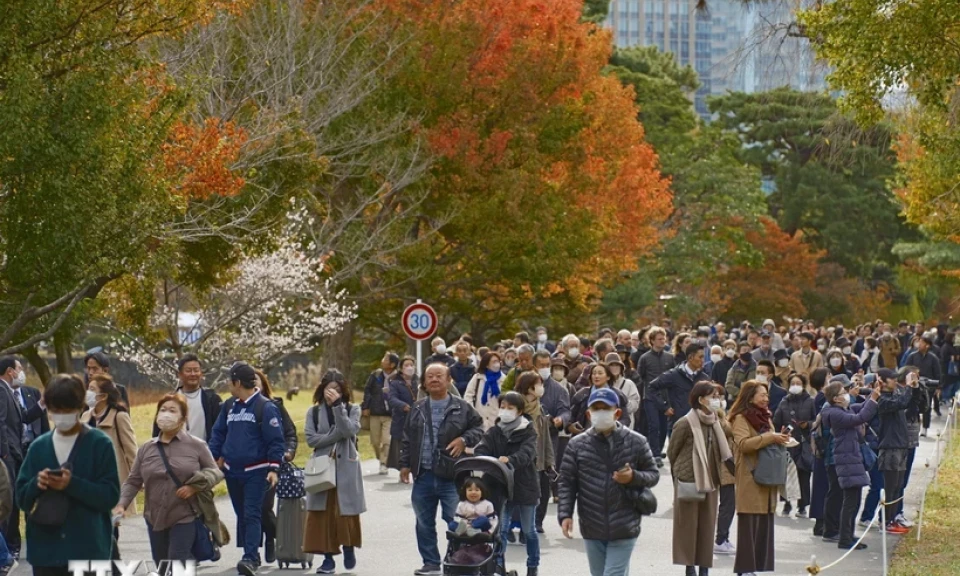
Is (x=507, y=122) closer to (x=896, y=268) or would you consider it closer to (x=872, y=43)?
(x=872, y=43)

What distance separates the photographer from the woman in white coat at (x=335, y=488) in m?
12.8

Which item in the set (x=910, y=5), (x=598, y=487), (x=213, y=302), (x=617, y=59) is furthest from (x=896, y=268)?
(x=598, y=487)

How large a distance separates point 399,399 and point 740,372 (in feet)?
18.1

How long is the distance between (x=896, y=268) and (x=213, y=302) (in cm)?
4365

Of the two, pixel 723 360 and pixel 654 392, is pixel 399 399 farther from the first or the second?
pixel 723 360

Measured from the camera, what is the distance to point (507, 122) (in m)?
32.5

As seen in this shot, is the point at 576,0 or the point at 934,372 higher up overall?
the point at 576,0

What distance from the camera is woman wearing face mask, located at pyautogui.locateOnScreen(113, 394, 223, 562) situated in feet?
33.2

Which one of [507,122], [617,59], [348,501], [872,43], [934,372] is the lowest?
[348,501]

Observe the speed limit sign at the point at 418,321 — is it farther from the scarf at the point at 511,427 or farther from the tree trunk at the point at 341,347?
the tree trunk at the point at 341,347

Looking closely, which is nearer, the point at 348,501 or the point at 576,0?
the point at 348,501

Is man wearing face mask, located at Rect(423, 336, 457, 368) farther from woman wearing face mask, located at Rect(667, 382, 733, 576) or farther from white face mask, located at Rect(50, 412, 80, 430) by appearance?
white face mask, located at Rect(50, 412, 80, 430)

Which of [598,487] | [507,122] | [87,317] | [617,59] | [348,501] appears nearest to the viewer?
[598,487]

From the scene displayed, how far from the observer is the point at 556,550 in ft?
46.2
